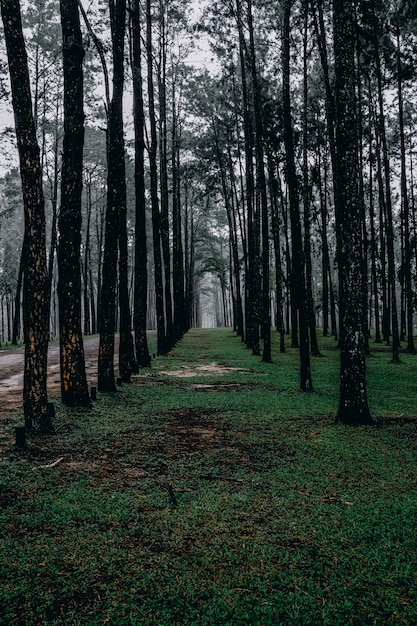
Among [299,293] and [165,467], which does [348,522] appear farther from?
[299,293]

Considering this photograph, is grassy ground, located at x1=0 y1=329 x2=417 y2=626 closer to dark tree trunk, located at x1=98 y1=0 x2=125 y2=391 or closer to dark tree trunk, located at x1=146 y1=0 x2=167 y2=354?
dark tree trunk, located at x1=98 y1=0 x2=125 y2=391

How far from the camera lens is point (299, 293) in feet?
33.7

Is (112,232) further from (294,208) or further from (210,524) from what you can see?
(210,524)

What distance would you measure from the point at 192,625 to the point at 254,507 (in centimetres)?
153

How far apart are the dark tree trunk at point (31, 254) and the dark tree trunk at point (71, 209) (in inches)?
60.0

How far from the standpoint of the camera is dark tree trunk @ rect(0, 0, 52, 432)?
6.03 meters

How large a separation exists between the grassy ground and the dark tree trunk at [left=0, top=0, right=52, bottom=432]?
2.05ft

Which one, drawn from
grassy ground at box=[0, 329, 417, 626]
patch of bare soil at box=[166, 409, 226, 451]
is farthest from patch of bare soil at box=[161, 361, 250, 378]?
grassy ground at box=[0, 329, 417, 626]

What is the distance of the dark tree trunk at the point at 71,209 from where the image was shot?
7.65 meters

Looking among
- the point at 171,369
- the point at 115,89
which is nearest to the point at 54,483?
the point at 115,89

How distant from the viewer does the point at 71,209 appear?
305 inches

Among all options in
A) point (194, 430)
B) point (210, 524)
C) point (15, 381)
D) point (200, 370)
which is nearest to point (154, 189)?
point (200, 370)

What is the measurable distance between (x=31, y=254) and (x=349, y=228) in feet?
15.5

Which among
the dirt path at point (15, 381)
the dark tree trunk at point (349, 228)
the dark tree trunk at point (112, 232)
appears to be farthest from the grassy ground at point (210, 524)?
the dark tree trunk at point (112, 232)
